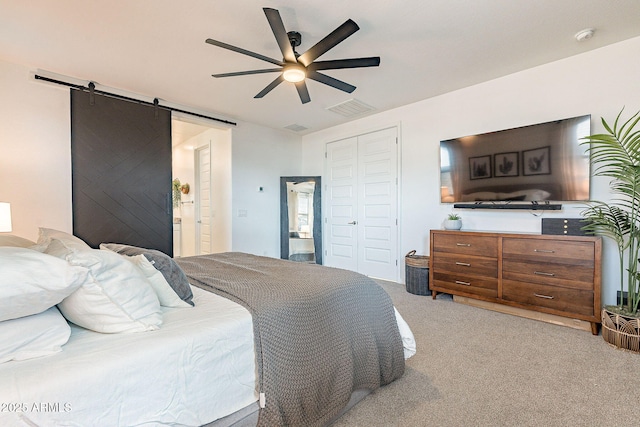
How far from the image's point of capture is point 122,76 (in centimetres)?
329

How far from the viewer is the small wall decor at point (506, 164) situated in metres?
3.14

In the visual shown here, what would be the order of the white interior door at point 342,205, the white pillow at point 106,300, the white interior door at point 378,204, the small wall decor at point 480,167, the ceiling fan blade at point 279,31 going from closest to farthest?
the white pillow at point 106,300
the ceiling fan blade at point 279,31
the small wall decor at point 480,167
the white interior door at point 378,204
the white interior door at point 342,205

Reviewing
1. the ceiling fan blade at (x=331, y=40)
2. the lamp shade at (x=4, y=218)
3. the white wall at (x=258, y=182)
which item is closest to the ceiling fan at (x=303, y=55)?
the ceiling fan blade at (x=331, y=40)

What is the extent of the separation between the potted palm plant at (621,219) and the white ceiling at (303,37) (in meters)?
0.95

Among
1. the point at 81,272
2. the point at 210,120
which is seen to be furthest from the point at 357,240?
the point at 81,272

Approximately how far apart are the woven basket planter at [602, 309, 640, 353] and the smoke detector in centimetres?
235

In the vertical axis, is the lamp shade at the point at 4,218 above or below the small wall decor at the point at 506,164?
below

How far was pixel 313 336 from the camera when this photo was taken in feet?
4.56

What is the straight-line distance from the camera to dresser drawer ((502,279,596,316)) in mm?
2523

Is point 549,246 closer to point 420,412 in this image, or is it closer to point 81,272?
point 420,412

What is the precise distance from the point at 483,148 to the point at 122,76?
13.9 ft

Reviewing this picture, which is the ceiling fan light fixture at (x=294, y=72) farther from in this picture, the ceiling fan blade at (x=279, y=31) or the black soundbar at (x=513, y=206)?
the black soundbar at (x=513, y=206)

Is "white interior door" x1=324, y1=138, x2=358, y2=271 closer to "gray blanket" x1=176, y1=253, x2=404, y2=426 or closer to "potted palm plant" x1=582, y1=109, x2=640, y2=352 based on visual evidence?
"potted palm plant" x1=582, y1=109, x2=640, y2=352

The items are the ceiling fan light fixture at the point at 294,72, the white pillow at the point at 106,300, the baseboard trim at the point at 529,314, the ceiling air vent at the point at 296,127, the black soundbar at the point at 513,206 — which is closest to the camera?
the white pillow at the point at 106,300
